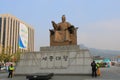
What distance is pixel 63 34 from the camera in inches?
787

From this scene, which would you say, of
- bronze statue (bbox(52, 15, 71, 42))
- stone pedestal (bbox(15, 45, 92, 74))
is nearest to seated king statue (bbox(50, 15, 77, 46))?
bronze statue (bbox(52, 15, 71, 42))

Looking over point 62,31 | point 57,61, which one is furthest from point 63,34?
point 57,61

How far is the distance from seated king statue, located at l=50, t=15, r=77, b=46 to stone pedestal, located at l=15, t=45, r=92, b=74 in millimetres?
548

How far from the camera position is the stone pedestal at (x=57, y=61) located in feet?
60.2

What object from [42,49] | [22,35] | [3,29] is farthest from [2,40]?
[42,49]

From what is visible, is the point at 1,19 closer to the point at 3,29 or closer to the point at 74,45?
the point at 3,29

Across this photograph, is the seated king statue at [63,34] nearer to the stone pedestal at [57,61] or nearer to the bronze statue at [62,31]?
the bronze statue at [62,31]

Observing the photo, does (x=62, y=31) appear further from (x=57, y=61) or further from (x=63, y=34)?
(x=57, y=61)

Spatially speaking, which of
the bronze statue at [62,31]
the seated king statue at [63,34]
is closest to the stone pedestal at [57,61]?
the seated king statue at [63,34]

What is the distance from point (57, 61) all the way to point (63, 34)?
253 centimetres

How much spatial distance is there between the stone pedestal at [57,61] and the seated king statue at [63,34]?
0.55 m

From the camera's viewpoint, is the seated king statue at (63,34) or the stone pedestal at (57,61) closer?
the stone pedestal at (57,61)

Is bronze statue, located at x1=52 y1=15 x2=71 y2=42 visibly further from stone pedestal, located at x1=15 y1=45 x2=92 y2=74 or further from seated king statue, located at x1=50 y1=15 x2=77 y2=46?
stone pedestal, located at x1=15 y1=45 x2=92 y2=74

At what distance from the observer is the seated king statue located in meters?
19.8
